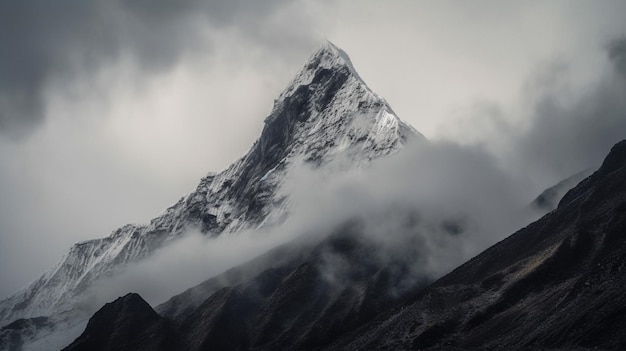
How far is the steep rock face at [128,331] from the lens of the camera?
556 ft

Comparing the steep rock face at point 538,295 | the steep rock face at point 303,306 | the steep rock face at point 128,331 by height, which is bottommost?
the steep rock face at point 538,295

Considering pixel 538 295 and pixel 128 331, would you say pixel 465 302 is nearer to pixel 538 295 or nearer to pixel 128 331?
pixel 538 295

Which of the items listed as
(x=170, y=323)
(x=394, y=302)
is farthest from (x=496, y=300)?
(x=170, y=323)

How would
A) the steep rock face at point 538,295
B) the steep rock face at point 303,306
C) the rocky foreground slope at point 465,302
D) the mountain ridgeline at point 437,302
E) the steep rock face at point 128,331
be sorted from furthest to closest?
1. the steep rock face at point 128,331
2. the steep rock face at point 303,306
3. the mountain ridgeline at point 437,302
4. the rocky foreground slope at point 465,302
5. the steep rock face at point 538,295

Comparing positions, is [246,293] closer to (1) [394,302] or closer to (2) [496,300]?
(1) [394,302]

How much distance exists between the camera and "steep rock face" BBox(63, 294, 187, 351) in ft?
556

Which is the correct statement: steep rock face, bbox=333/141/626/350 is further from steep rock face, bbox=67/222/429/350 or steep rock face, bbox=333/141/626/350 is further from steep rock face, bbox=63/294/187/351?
steep rock face, bbox=63/294/187/351

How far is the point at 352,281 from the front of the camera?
181m

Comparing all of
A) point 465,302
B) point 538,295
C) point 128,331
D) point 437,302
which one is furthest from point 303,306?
point 538,295

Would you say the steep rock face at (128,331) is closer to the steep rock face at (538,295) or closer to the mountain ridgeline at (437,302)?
the mountain ridgeline at (437,302)

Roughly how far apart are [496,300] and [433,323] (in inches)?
562

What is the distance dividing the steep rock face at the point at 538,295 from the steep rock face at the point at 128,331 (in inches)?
2411

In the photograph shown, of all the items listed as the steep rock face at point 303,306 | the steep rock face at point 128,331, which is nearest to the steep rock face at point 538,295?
the steep rock face at point 303,306

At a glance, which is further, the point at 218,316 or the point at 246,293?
the point at 246,293
